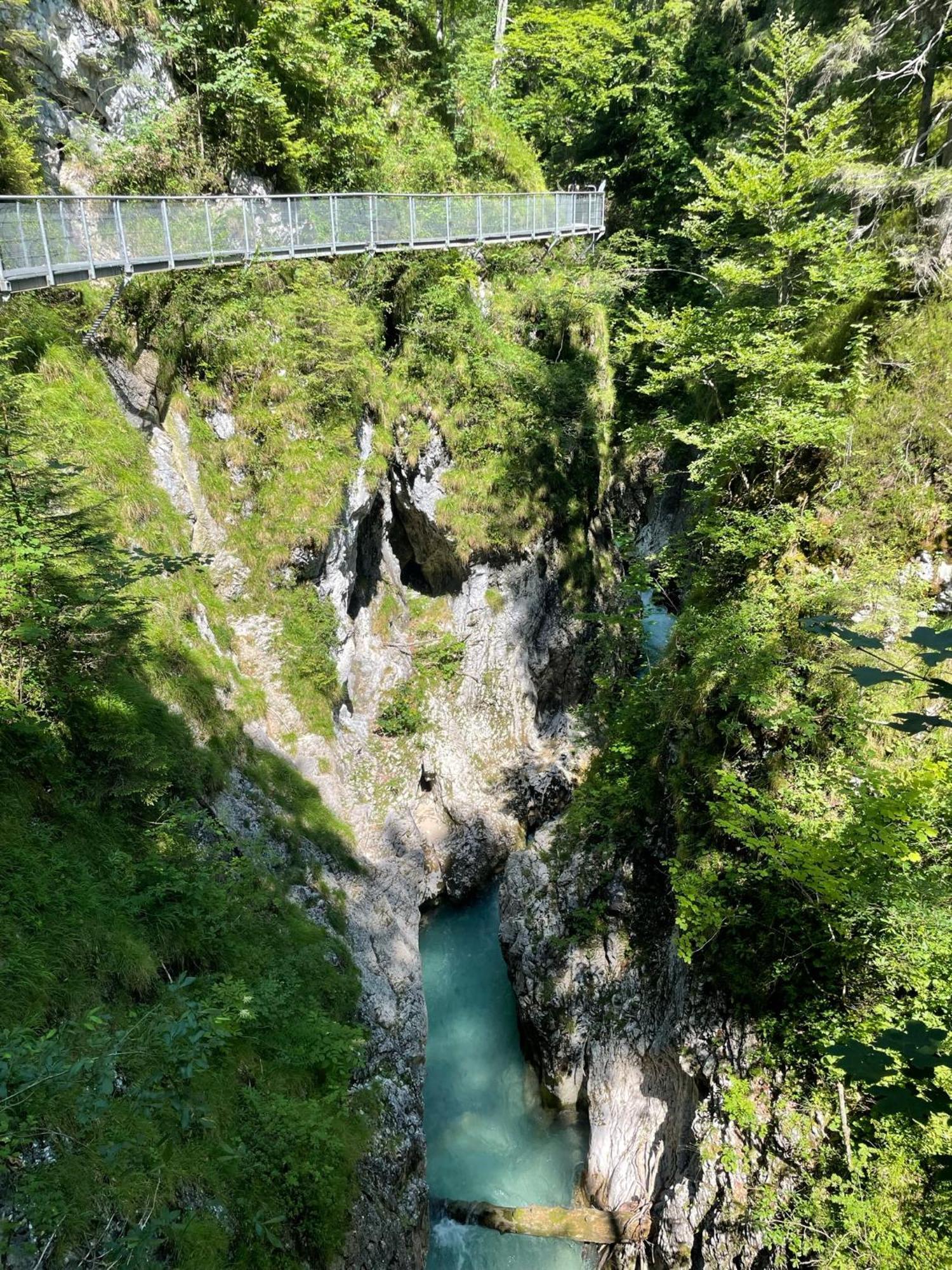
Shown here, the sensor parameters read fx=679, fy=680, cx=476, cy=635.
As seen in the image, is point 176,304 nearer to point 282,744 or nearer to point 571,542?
point 282,744

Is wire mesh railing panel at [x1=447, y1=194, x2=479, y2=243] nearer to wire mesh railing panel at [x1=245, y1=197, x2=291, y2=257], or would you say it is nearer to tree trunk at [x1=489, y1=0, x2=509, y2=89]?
wire mesh railing panel at [x1=245, y1=197, x2=291, y2=257]

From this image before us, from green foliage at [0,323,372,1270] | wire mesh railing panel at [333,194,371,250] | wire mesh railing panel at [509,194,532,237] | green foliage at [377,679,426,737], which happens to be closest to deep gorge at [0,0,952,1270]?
green foliage at [0,323,372,1270]

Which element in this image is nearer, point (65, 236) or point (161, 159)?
point (65, 236)

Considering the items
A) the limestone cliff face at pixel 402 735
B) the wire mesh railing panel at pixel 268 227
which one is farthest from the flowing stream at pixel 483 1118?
the wire mesh railing panel at pixel 268 227

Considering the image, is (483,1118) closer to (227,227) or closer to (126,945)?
(126,945)

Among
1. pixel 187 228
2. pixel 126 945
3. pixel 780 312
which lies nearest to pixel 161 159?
pixel 187 228

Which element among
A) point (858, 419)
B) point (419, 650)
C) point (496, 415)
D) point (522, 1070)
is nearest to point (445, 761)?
point (419, 650)
